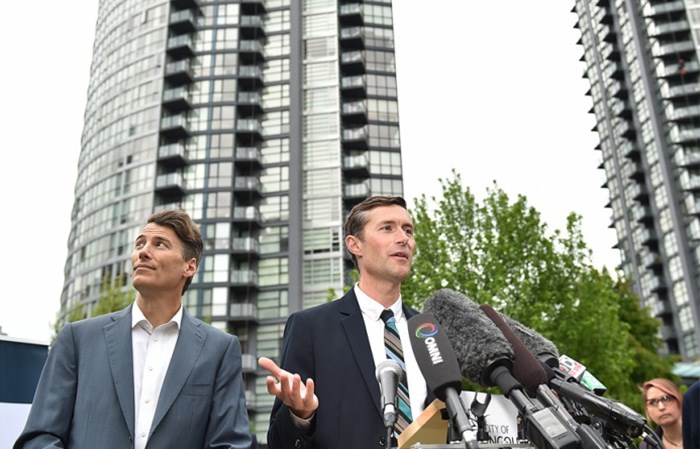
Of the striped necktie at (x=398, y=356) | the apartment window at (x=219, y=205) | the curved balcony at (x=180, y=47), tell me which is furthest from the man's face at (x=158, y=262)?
the curved balcony at (x=180, y=47)

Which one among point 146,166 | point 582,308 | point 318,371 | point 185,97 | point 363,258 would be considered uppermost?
point 185,97

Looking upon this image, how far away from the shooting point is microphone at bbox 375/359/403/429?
2.38m

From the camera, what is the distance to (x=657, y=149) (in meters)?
70.2

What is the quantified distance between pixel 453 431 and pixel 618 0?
3468 inches

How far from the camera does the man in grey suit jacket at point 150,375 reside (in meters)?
3.02

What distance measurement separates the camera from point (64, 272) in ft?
201

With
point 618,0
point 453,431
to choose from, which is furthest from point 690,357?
point 453,431

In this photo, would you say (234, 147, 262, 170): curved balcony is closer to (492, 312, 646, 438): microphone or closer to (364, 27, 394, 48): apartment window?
(364, 27, 394, 48): apartment window

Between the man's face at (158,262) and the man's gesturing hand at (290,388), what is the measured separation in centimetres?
92

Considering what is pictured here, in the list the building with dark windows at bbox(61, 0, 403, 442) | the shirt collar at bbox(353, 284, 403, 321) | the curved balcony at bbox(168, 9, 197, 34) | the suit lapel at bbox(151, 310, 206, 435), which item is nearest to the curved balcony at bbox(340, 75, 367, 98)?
the building with dark windows at bbox(61, 0, 403, 442)

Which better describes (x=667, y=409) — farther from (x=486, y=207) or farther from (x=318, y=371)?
(x=486, y=207)

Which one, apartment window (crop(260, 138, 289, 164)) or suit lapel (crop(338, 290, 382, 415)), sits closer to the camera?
suit lapel (crop(338, 290, 382, 415))

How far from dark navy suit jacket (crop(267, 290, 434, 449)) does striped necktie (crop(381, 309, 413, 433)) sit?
A: 0.10 m

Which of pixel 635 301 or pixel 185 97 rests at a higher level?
pixel 185 97
